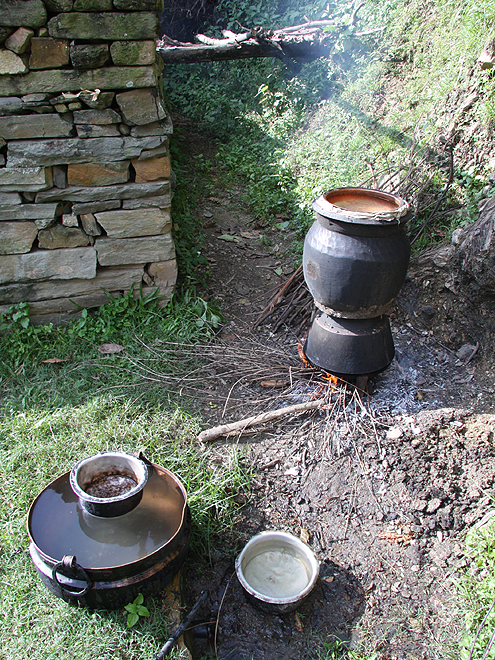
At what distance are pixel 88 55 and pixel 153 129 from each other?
0.62 m

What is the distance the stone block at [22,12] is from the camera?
308cm

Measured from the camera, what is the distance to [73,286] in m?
4.03

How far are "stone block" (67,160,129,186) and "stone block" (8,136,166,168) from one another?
0.04 meters

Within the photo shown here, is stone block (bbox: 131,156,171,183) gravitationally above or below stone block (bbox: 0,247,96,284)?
above

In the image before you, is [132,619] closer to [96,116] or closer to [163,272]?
[163,272]

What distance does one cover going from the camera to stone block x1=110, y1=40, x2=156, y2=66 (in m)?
3.30

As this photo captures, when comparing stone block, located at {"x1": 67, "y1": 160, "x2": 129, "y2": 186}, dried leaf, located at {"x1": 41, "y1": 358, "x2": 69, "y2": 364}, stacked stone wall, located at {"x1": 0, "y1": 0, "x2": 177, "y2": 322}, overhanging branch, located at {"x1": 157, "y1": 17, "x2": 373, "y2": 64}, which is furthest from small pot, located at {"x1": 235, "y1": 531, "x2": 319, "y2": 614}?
overhanging branch, located at {"x1": 157, "y1": 17, "x2": 373, "y2": 64}

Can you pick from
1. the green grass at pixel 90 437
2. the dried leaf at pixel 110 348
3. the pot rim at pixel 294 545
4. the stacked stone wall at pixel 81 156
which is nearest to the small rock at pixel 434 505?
the pot rim at pixel 294 545

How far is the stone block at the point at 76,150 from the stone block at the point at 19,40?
0.58 m

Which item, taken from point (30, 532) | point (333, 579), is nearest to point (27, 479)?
point (30, 532)

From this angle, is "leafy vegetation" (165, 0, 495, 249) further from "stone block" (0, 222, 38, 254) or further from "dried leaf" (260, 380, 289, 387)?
"stone block" (0, 222, 38, 254)

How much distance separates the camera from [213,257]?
5238 millimetres

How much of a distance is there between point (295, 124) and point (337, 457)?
18.7 feet

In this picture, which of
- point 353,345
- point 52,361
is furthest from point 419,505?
point 52,361
